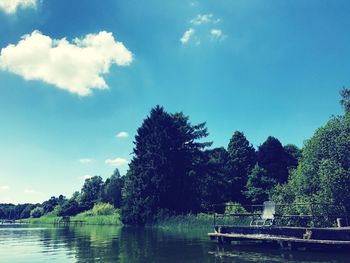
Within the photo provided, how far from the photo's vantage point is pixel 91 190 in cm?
12900

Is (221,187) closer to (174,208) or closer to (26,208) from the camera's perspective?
(174,208)

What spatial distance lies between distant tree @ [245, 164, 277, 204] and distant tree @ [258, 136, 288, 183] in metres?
7.22

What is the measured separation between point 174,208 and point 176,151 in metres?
8.65

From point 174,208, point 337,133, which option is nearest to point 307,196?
point 337,133

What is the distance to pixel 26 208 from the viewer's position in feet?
620

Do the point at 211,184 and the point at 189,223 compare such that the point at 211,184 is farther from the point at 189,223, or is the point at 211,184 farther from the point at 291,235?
the point at 291,235

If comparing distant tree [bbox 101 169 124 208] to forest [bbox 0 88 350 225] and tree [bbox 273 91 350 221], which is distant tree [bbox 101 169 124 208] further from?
tree [bbox 273 91 350 221]

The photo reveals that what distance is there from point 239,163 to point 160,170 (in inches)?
740

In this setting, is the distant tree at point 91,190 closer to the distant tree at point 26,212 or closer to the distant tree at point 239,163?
the distant tree at point 239,163

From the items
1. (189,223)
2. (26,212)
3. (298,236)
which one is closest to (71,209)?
(189,223)

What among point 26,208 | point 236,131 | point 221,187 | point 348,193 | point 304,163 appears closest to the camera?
point 348,193

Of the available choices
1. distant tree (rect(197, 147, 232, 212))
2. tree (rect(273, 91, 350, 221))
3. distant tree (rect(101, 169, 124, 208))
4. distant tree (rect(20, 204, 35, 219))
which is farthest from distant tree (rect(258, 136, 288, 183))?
distant tree (rect(20, 204, 35, 219))

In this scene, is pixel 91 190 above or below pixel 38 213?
above

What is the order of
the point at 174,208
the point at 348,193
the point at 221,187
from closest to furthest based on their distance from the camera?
1. the point at 348,193
2. the point at 174,208
3. the point at 221,187
